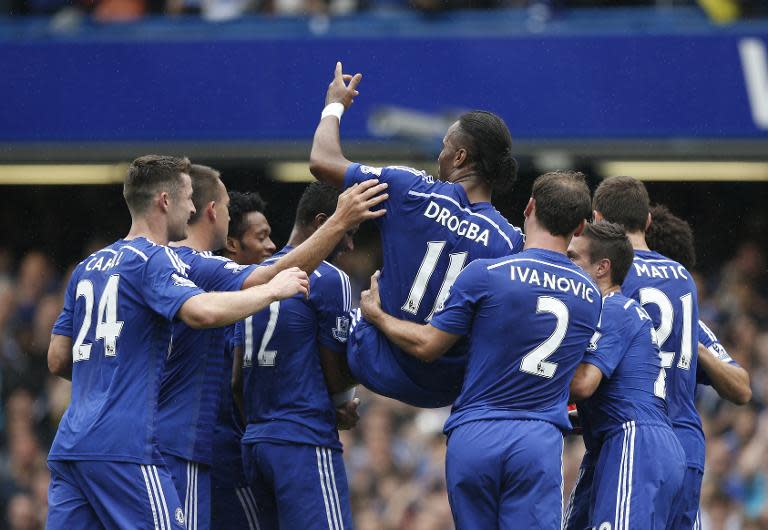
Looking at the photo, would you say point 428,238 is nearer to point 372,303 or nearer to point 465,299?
point 372,303

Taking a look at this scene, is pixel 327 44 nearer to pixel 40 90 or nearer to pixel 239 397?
pixel 40 90

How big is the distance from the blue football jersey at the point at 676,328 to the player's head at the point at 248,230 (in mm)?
2244

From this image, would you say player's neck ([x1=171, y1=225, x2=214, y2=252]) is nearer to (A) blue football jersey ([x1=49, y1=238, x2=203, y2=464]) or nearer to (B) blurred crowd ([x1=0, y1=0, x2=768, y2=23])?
A: (A) blue football jersey ([x1=49, y1=238, x2=203, y2=464])

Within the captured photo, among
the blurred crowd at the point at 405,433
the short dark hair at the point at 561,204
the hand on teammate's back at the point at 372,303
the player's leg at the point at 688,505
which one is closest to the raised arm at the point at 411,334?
the hand on teammate's back at the point at 372,303

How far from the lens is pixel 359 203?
686 cm

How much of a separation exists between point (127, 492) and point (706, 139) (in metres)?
9.62

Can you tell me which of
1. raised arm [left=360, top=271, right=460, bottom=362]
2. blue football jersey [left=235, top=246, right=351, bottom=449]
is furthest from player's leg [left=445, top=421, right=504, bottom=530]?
blue football jersey [left=235, top=246, right=351, bottom=449]

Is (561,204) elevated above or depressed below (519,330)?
above

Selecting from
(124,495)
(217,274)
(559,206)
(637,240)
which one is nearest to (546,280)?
(559,206)

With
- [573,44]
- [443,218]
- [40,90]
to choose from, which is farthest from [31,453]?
[443,218]

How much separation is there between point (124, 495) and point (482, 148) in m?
2.54

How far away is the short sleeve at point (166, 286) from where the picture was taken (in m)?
6.44

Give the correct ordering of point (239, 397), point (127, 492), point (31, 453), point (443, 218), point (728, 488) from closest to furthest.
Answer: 1. point (127, 492)
2. point (443, 218)
3. point (239, 397)
4. point (728, 488)
5. point (31, 453)

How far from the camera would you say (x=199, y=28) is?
15.1m
